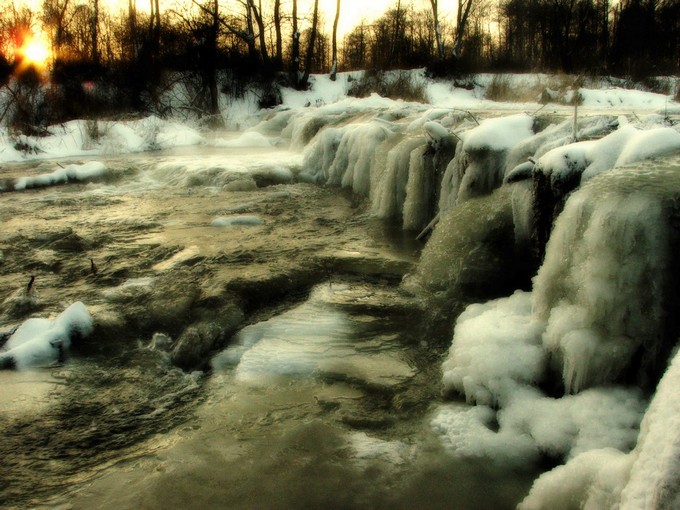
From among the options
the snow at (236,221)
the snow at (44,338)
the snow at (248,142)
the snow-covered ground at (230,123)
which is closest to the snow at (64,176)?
the snow-covered ground at (230,123)

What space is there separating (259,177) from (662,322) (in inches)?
265

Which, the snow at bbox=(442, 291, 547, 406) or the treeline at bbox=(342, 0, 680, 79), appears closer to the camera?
the snow at bbox=(442, 291, 547, 406)

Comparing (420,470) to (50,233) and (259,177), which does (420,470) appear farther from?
(259,177)

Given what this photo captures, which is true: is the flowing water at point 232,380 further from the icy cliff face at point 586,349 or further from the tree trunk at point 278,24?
the tree trunk at point 278,24

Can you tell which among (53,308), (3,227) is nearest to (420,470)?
(53,308)

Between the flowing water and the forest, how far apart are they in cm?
958

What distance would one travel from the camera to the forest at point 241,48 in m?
14.8

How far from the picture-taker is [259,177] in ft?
27.2

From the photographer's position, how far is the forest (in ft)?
48.4

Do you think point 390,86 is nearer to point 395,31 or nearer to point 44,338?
point 395,31

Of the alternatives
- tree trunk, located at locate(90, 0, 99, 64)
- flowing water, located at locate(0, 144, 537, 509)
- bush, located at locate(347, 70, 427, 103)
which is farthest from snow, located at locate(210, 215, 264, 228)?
tree trunk, located at locate(90, 0, 99, 64)

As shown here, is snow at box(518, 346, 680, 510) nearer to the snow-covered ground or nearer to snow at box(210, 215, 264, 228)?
snow at box(210, 215, 264, 228)

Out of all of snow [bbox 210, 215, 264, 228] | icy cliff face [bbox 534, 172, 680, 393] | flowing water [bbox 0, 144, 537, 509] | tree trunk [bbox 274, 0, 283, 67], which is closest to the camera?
flowing water [bbox 0, 144, 537, 509]

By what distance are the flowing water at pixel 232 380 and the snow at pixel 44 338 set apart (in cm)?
9
